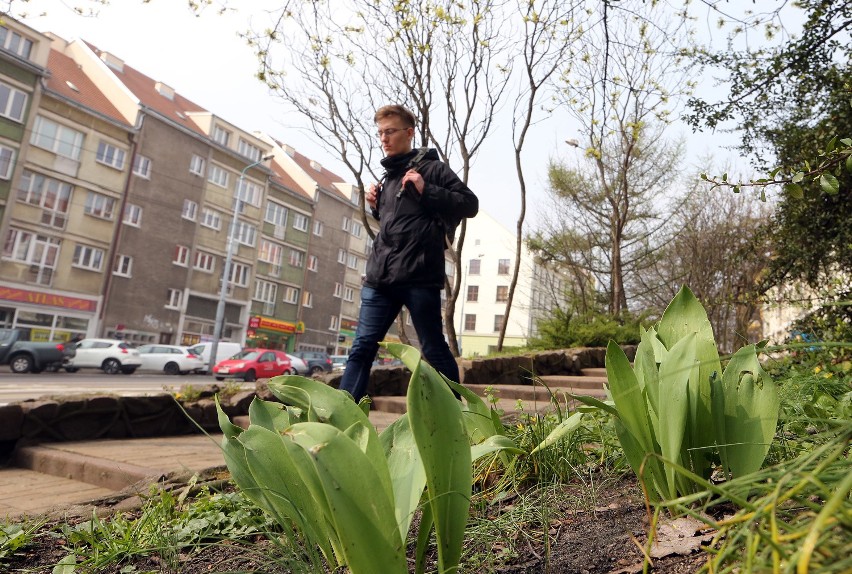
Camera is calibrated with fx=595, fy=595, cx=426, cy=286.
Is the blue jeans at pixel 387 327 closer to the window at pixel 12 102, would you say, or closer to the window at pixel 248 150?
the window at pixel 12 102

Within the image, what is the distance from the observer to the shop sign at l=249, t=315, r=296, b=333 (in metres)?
36.1

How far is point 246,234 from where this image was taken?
3578cm

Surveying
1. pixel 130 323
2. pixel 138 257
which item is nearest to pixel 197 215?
pixel 138 257

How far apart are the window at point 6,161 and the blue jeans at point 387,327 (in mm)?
27003

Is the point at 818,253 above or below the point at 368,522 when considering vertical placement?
above

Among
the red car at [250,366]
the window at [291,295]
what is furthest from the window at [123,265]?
the window at [291,295]

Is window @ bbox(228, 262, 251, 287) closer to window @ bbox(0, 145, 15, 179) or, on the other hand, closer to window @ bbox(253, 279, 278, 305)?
window @ bbox(253, 279, 278, 305)

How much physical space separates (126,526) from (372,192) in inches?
92.9

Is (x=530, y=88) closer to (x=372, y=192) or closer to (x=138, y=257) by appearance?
(x=372, y=192)

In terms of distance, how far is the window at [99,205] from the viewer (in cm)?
2733

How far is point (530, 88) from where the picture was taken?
893 centimetres

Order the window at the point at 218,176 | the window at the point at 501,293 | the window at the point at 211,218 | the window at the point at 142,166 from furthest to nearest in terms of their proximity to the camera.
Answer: the window at the point at 501,293
the window at the point at 218,176
the window at the point at 211,218
the window at the point at 142,166

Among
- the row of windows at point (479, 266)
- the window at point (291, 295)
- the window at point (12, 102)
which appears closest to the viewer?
the window at point (12, 102)

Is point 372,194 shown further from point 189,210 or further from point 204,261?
point 204,261
